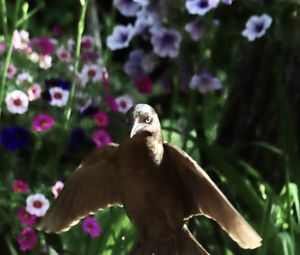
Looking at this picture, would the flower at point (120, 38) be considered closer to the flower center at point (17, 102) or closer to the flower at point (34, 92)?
the flower at point (34, 92)

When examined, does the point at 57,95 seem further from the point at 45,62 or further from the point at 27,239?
the point at 27,239

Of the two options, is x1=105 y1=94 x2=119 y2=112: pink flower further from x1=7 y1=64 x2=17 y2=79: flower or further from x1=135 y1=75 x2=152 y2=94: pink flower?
x1=7 y1=64 x2=17 y2=79: flower

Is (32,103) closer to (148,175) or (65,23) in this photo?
(148,175)

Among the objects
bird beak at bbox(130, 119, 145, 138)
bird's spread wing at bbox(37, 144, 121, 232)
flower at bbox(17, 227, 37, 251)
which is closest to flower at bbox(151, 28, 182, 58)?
flower at bbox(17, 227, 37, 251)

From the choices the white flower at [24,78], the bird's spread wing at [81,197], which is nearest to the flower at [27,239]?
the white flower at [24,78]

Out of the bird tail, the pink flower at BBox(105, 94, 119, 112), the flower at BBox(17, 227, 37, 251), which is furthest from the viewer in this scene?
the pink flower at BBox(105, 94, 119, 112)
